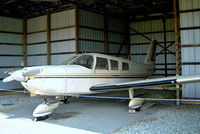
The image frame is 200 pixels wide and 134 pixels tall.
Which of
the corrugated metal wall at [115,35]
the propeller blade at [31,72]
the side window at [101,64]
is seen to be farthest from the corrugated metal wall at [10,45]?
the propeller blade at [31,72]

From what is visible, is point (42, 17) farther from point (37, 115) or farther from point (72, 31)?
point (37, 115)

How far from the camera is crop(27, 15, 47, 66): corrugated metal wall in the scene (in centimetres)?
1366

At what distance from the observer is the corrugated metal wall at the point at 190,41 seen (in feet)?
25.0

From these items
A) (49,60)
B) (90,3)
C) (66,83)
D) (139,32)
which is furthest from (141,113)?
(139,32)

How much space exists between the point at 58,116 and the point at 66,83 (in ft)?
3.42

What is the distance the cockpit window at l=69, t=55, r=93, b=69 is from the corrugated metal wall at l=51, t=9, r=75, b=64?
4958 millimetres

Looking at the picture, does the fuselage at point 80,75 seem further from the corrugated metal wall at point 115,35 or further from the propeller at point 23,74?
the corrugated metal wall at point 115,35

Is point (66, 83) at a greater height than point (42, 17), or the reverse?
point (42, 17)

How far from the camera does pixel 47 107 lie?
594 centimetres

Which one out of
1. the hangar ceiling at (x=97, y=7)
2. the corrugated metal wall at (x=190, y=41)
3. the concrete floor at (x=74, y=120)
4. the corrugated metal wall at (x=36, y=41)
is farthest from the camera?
the corrugated metal wall at (x=36, y=41)

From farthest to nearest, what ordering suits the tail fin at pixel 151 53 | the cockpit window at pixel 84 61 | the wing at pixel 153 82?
1. the tail fin at pixel 151 53
2. the cockpit window at pixel 84 61
3. the wing at pixel 153 82

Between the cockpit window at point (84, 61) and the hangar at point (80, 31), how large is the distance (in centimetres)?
465

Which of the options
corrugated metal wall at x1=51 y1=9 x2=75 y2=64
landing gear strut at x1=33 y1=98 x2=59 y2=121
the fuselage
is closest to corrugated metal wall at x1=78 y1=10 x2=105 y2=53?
corrugated metal wall at x1=51 y1=9 x2=75 y2=64

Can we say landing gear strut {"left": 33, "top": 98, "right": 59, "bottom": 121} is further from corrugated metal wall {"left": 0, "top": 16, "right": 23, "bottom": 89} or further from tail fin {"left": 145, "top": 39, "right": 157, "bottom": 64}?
corrugated metal wall {"left": 0, "top": 16, "right": 23, "bottom": 89}
